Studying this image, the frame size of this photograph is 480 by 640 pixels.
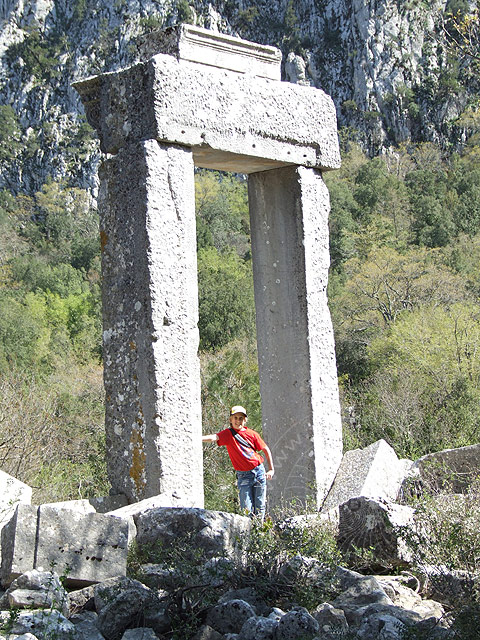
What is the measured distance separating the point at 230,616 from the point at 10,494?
2.12 metres

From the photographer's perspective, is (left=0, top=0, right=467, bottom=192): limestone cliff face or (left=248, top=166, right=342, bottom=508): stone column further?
(left=0, top=0, right=467, bottom=192): limestone cliff face

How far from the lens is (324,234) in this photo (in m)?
7.04

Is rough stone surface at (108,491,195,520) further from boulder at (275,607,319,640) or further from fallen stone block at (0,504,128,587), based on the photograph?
boulder at (275,607,319,640)

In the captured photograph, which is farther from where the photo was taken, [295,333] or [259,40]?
[259,40]

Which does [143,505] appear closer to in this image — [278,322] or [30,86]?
[278,322]

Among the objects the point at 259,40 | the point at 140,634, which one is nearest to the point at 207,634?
the point at 140,634

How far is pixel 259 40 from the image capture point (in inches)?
2172

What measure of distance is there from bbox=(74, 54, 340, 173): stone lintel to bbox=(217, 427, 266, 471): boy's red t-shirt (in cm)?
205

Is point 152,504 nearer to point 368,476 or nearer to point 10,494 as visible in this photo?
point 10,494

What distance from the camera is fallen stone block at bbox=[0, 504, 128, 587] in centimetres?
441

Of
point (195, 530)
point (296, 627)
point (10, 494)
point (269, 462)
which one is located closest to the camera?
point (296, 627)

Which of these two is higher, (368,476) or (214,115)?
(214,115)

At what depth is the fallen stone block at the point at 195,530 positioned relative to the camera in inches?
189

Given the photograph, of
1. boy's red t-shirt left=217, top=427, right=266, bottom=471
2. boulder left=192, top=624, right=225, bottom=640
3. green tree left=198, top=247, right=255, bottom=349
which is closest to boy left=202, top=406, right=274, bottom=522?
boy's red t-shirt left=217, top=427, right=266, bottom=471
